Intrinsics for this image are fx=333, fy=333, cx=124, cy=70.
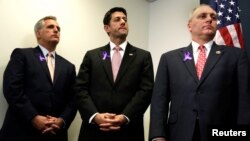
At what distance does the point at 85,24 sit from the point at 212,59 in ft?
6.63

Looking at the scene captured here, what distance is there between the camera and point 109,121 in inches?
98.8

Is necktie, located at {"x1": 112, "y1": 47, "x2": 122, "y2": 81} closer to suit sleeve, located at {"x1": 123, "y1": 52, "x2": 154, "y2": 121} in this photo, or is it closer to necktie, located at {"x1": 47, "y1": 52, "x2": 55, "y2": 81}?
suit sleeve, located at {"x1": 123, "y1": 52, "x2": 154, "y2": 121}

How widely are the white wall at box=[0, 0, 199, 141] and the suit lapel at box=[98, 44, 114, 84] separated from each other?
3.08 feet

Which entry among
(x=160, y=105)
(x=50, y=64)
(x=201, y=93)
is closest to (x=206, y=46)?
(x=201, y=93)

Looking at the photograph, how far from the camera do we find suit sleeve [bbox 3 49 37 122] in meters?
2.82

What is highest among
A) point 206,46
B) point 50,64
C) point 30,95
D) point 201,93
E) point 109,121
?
point 206,46

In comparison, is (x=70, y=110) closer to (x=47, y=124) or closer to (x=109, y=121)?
(x=47, y=124)

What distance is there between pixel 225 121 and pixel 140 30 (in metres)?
2.51

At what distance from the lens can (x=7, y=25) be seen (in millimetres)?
3307

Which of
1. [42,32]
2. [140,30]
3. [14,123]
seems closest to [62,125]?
[14,123]

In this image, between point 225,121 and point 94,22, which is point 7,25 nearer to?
point 94,22

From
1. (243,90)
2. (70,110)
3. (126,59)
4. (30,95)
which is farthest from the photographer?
(70,110)

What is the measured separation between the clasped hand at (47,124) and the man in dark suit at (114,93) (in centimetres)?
30

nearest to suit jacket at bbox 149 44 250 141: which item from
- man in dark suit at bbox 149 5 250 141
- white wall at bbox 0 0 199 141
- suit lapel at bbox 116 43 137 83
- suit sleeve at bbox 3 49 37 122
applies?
man in dark suit at bbox 149 5 250 141
